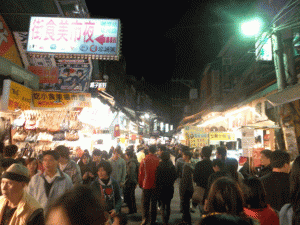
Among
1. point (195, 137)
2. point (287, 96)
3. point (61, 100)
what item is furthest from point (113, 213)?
point (195, 137)

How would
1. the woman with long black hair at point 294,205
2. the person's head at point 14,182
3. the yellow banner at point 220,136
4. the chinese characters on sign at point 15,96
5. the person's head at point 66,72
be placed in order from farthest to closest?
1. the yellow banner at point 220,136
2. the person's head at point 66,72
3. the chinese characters on sign at point 15,96
4. the person's head at point 14,182
5. the woman with long black hair at point 294,205

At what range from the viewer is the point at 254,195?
2.59 metres

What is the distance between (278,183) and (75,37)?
8010mm

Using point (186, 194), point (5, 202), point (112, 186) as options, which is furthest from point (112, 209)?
point (186, 194)

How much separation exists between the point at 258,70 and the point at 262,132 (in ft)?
11.7

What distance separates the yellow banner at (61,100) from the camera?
8.95 m

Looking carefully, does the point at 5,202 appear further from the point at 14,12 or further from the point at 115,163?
the point at 14,12

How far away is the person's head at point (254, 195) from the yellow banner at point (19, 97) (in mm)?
7489

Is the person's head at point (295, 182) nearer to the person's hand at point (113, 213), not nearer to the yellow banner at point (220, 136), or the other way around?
the person's hand at point (113, 213)

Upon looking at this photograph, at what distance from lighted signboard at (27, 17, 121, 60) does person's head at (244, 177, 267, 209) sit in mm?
6721

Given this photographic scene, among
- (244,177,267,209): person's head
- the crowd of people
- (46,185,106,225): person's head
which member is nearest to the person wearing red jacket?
the crowd of people

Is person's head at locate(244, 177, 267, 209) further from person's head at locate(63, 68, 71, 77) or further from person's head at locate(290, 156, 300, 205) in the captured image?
person's head at locate(63, 68, 71, 77)

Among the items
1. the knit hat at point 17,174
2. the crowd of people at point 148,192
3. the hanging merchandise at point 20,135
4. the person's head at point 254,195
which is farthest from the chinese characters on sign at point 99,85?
the person's head at point 254,195

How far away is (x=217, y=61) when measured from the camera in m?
24.1
